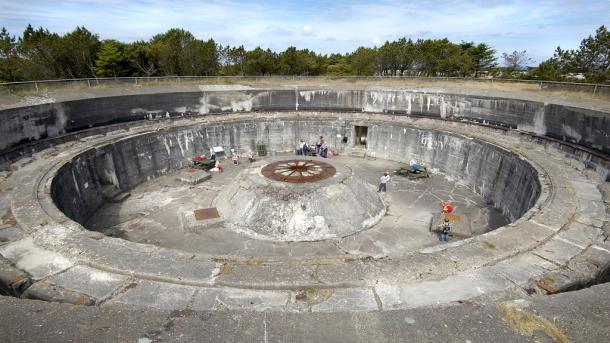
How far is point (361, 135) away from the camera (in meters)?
24.1

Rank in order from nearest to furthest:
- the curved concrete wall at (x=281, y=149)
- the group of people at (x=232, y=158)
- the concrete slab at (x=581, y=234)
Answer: the concrete slab at (x=581, y=234)
the curved concrete wall at (x=281, y=149)
the group of people at (x=232, y=158)

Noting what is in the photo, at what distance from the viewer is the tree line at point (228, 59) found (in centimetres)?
3075

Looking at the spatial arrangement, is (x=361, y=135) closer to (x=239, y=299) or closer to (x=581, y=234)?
(x=581, y=234)

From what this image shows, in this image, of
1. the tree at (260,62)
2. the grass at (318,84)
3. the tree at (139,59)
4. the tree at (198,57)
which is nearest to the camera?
the grass at (318,84)

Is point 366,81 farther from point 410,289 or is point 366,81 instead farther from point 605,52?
point 410,289

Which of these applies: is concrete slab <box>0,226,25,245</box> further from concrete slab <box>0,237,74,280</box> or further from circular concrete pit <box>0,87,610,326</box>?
concrete slab <box>0,237,74,280</box>

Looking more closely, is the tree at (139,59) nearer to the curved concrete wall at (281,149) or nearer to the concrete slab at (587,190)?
the curved concrete wall at (281,149)

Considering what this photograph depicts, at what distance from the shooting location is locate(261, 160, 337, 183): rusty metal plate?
14.6 meters

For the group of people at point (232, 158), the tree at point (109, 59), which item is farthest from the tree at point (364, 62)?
the tree at point (109, 59)

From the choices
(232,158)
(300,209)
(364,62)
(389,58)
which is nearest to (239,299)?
(300,209)

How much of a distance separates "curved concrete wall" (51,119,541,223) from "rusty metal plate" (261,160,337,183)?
7.63 meters

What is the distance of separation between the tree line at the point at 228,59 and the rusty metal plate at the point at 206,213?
1012 inches

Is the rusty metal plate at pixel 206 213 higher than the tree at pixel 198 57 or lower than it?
lower

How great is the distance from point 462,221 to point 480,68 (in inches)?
1392
